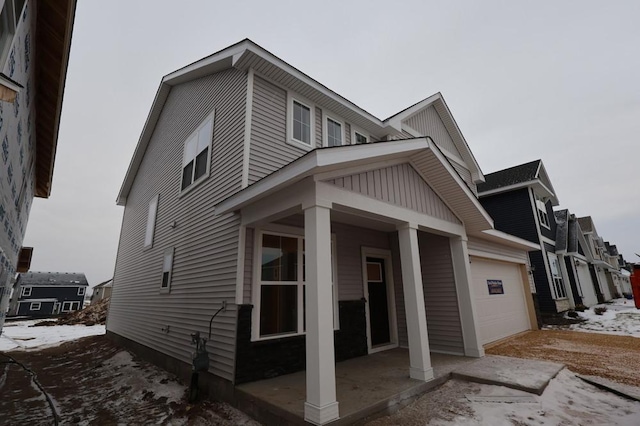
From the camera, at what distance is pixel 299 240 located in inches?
212

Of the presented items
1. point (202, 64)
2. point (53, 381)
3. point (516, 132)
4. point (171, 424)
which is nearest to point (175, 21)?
point (202, 64)

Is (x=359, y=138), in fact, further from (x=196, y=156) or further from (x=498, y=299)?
(x=498, y=299)

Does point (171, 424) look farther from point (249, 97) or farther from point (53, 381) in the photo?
point (249, 97)

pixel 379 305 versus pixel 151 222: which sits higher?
pixel 151 222

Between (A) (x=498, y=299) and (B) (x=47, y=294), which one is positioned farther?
(B) (x=47, y=294)

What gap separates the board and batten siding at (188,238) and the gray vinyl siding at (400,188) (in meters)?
2.20

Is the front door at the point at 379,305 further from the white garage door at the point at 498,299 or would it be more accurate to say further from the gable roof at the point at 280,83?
the gable roof at the point at 280,83

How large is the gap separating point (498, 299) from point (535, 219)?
23.3 ft

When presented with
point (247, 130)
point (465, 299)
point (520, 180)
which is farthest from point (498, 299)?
point (247, 130)

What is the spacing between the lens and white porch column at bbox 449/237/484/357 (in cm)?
582

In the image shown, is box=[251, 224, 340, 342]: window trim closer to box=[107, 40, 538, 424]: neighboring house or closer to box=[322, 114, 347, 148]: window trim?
box=[107, 40, 538, 424]: neighboring house

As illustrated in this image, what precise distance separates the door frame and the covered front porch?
26 mm

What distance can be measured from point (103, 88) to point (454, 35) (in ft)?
59.2

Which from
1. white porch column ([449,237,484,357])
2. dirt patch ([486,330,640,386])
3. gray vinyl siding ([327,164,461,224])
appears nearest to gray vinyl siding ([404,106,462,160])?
gray vinyl siding ([327,164,461,224])
